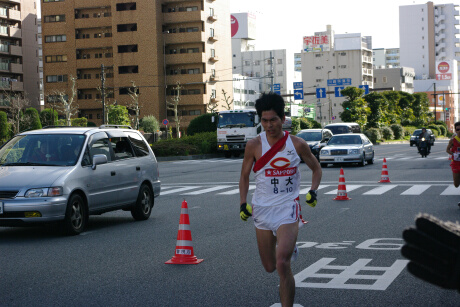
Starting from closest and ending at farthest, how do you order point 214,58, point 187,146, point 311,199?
point 311,199, point 187,146, point 214,58

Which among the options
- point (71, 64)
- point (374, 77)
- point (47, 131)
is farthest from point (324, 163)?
point (374, 77)

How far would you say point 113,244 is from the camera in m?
10.1

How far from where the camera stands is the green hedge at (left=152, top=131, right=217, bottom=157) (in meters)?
47.1

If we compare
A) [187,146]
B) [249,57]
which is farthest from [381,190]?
[249,57]

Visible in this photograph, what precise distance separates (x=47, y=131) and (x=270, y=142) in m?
7.57

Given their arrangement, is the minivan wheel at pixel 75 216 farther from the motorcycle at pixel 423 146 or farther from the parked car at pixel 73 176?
the motorcycle at pixel 423 146

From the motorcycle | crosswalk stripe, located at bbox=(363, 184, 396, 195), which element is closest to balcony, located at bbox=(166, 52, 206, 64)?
the motorcycle

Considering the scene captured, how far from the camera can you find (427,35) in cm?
17988

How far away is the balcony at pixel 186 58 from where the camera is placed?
92.1 metres

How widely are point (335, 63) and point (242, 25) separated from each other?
883 inches

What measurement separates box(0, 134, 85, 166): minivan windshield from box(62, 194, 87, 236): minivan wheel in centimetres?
69

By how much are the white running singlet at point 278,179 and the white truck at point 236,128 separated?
37.5 metres

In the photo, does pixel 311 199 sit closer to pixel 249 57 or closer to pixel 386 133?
pixel 386 133

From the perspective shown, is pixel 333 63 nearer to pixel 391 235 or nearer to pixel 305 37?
pixel 305 37
